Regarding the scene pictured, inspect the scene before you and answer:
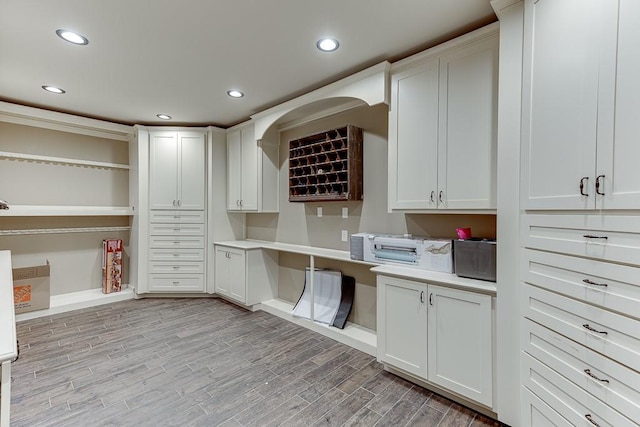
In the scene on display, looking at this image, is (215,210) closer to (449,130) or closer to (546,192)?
(449,130)

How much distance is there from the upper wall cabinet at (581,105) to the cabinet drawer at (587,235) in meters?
0.06

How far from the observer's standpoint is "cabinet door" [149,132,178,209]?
4387 mm

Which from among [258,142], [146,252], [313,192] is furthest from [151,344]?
[258,142]

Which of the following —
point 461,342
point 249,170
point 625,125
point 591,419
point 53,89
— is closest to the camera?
point 625,125

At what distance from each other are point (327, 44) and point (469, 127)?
4.09 ft

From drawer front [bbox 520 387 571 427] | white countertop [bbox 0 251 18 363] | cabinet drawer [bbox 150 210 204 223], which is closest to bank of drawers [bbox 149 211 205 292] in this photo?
cabinet drawer [bbox 150 210 204 223]

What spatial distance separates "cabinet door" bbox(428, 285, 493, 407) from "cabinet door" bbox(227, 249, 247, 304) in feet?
8.17

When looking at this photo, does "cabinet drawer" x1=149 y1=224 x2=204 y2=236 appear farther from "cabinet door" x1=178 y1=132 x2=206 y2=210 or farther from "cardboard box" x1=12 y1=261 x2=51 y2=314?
"cardboard box" x1=12 y1=261 x2=51 y2=314

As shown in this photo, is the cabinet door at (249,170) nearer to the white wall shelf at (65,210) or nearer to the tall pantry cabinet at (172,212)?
the tall pantry cabinet at (172,212)

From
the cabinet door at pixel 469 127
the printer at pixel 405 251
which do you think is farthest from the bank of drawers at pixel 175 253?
the cabinet door at pixel 469 127

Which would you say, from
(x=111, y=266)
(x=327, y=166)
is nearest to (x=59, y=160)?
(x=111, y=266)

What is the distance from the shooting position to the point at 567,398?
1456mm

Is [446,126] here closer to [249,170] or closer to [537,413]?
[537,413]

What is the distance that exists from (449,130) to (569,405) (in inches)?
68.7
